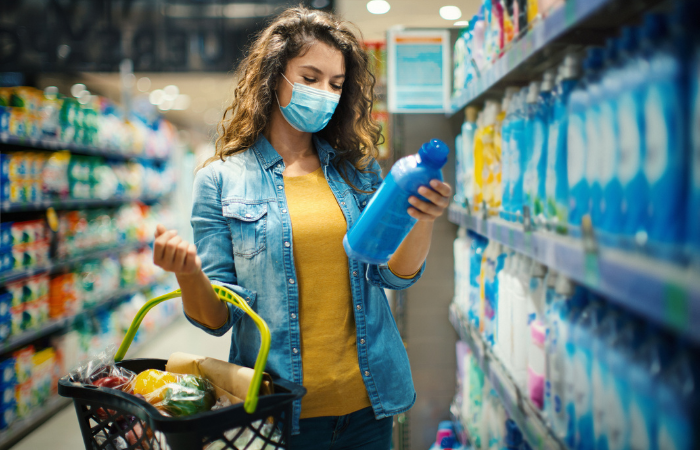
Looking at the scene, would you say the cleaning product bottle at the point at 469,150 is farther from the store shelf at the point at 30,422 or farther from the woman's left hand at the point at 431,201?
the store shelf at the point at 30,422

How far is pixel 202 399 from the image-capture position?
1022 millimetres

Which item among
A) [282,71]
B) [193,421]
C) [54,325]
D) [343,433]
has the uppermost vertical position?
[282,71]

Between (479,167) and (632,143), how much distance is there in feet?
3.44

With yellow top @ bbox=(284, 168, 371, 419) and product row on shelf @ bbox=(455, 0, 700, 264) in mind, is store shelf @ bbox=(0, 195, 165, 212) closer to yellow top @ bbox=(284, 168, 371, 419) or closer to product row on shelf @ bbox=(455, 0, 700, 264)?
yellow top @ bbox=(284, 168, 371, 419)

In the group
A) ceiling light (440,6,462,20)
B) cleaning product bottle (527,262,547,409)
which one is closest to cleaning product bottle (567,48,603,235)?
cleaning product bottle (527,262,547,409)

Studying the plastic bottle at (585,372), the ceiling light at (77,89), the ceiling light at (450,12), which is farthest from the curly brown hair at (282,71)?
the ceiling light at (77,89)

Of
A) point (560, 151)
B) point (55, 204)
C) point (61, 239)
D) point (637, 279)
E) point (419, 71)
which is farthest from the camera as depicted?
point (61, 239)

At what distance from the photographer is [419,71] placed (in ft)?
7.88

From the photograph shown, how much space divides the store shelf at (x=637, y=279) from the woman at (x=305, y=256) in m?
0.45

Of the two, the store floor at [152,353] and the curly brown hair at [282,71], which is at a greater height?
the curly brown hair at [282,71]

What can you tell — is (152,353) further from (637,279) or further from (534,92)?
(637,279)

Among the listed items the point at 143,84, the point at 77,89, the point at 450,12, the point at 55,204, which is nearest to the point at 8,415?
the point at 55,204

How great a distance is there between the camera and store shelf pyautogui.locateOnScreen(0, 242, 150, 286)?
10.2 ft

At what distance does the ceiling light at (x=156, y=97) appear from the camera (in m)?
9.27
